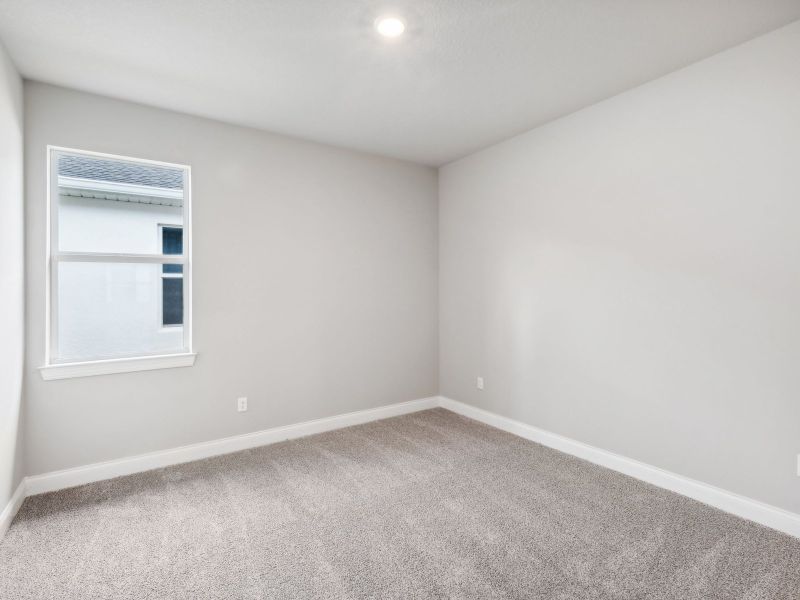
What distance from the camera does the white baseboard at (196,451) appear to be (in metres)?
2.73

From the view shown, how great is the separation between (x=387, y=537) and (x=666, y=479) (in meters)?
1.79

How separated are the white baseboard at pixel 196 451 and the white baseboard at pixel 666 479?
1093mm

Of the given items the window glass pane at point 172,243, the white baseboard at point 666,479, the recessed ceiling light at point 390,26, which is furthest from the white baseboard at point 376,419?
the recessed ceiling light at point 390,26

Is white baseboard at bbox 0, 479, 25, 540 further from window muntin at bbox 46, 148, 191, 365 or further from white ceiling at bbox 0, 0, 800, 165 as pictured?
white ceiling at bbox 0, 0, 800, 165

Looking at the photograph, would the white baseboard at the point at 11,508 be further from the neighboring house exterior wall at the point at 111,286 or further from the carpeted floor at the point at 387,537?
the neighboring house exterior wall at the point at 111,286

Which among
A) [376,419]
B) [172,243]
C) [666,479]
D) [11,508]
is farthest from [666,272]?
[11,508]

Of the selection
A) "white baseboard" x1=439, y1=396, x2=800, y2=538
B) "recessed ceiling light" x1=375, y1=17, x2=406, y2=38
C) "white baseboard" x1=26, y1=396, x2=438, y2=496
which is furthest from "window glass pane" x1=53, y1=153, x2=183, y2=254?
"white baseboard" x1=439, y1=396, x2=800, y2=538

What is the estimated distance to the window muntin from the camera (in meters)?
2.80

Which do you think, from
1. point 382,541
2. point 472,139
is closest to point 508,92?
point 472,139

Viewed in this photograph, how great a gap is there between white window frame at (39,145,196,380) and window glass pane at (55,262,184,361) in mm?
37

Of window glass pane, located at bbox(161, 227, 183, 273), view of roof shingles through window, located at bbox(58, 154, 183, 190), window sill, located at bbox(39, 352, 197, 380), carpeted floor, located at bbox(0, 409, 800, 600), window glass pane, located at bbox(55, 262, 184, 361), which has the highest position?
view of roof shingles through window, located at bbox(58, 154, 183, 190)

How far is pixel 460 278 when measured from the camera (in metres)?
4.25

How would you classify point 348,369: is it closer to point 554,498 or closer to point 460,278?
point 460,278

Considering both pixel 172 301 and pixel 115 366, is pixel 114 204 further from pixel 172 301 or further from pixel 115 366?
pixel 115 366
